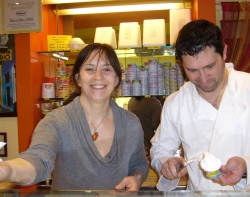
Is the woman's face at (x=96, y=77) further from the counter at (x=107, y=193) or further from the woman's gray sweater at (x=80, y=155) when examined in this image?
the counter at (x=107, y=193)

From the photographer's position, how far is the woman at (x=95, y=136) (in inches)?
64.4

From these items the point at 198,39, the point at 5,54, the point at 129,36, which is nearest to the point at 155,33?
the point at 129,36

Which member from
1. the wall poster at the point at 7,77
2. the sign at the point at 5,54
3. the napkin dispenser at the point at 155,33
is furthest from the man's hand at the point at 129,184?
the sign at the point at 5,54

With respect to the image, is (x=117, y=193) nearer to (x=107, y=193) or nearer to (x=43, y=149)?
(x=107, y=193)

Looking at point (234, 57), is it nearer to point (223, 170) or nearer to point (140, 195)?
point (223, 170)

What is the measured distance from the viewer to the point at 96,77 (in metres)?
1.76

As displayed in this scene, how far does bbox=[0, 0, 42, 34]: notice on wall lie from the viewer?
10.9ft

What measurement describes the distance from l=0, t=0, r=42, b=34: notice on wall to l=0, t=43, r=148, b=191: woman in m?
1.68

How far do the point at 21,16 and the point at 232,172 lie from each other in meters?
2.69

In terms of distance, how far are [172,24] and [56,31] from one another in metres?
1.39

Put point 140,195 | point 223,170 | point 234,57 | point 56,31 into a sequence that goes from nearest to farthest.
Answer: point 140,195 < point 223,170 < point 234,57 < point 56,31

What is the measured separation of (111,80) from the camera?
1.81 m

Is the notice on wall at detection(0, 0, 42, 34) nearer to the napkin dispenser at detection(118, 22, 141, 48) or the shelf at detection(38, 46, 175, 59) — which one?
the shelf at detection(38, 46, 175, 59)

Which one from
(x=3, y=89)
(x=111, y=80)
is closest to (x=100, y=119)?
(x=111, y=80)
